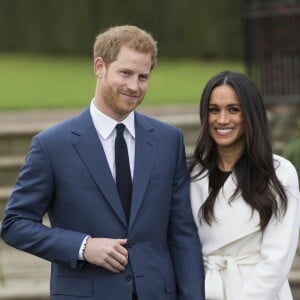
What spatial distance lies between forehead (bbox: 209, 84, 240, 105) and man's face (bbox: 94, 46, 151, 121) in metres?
0.30

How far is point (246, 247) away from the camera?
4.23m

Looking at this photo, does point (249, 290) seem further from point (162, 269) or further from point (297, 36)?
point (297, 36)

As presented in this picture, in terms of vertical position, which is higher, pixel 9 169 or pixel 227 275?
pixel 227 275

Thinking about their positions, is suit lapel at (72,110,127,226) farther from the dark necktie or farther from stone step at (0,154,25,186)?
stone step at (0,154,25,186)

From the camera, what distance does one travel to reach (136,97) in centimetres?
405

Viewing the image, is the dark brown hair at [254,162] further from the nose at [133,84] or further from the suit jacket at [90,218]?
the nose at [133,84]

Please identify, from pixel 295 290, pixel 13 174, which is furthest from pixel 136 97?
pixel 13 174

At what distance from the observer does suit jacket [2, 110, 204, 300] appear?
13.4ft

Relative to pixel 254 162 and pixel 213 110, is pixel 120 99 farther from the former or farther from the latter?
pixel 254 162

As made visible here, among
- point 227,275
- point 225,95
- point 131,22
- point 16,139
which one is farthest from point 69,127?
point 131,22

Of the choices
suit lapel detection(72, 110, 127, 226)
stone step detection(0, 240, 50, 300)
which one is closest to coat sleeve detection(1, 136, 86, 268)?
suit lapel detection(72, 110, 127, 226)

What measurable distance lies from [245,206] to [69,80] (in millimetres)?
8624

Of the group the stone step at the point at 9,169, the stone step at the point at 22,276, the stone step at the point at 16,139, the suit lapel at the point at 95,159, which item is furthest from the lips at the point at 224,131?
the stone step at the point at 16,139

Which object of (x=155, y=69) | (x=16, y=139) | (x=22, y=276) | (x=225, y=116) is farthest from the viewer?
(x=155, y=69)
